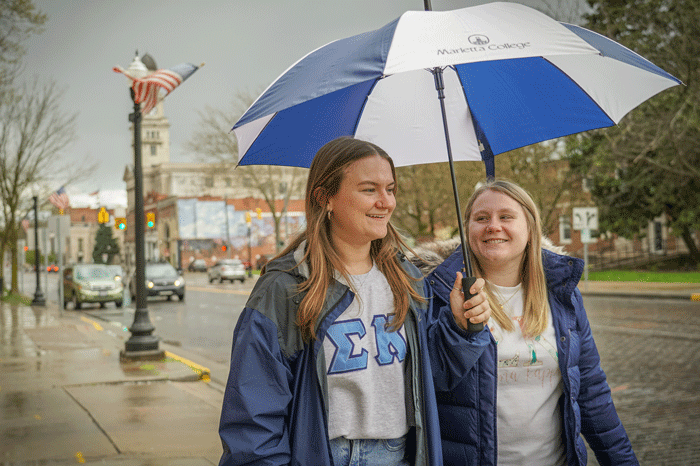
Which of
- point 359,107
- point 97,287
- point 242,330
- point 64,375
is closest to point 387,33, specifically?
point 359,107

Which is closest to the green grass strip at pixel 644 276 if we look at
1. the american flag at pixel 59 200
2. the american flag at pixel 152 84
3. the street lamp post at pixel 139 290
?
the american flag at pixel 152 84

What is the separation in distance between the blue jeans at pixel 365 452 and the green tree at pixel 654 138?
59.3ft

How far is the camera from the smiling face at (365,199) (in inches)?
88.8

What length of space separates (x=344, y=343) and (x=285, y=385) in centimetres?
22

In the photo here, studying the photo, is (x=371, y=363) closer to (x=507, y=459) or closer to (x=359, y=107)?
(x=507, y=459)

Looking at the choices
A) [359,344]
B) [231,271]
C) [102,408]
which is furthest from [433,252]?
[231,271]

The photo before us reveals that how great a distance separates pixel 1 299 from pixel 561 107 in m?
31.2

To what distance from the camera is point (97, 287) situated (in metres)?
23.6

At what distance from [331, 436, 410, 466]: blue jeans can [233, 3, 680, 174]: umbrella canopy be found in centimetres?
117

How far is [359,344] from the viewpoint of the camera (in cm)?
214

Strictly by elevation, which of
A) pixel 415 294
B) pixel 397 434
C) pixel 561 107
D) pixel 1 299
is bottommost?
pixel 1 299

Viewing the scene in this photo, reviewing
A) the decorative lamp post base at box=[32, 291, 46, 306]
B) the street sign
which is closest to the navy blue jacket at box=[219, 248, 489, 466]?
the street sign

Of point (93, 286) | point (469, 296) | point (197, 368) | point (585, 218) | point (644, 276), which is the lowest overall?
point (644, 276)

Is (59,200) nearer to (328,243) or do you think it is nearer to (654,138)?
(654,138)
